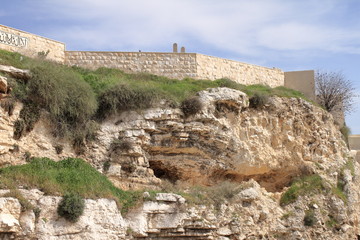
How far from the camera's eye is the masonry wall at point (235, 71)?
78.9 feet

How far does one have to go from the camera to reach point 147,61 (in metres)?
23.5

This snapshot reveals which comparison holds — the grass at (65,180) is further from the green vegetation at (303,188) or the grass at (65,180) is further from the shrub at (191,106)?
the green vegetation at (303,188)

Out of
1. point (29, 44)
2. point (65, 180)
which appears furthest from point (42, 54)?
point (65, 180)

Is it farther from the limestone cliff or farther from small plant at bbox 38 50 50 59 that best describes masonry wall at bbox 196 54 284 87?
small plant at bbox 38 50 50 59

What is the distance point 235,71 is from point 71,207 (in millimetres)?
12106

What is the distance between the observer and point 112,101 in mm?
19406

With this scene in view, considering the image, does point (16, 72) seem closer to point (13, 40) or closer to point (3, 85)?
point (3, 85)

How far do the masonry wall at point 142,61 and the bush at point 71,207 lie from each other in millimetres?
8437

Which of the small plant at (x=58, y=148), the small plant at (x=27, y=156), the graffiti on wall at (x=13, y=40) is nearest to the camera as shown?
the small plant at (x=27, y=156)

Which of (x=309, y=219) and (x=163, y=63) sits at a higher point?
(x=163, y=63)

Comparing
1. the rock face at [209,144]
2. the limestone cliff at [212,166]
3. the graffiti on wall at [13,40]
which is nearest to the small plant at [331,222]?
the limestone cliff at [212,166]

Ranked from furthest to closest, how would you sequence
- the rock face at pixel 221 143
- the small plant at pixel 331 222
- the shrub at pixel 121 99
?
the small plant at pixel 331 222, the shrub at pixel 121 99, the rock face at pixel 221 143

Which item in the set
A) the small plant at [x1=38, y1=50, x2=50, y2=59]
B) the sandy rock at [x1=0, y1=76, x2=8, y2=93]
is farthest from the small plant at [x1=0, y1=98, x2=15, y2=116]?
the small plant at [x1=38, y1=50, x2=50, y2=59]

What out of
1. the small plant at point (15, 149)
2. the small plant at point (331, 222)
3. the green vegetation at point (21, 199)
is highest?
the small plant at point (15, 149)
